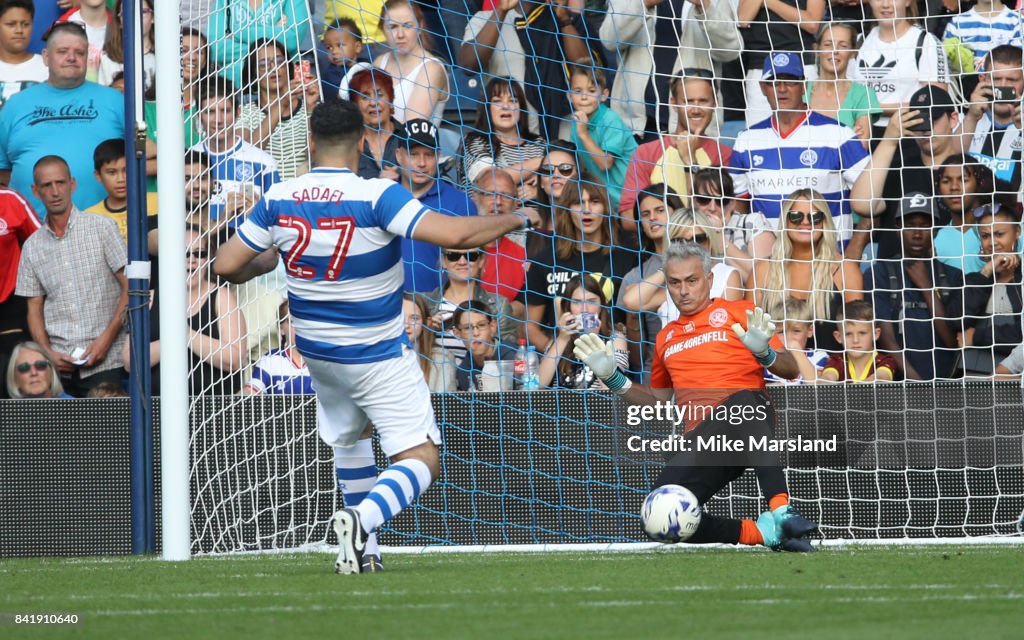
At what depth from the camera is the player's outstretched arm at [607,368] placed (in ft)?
22.8

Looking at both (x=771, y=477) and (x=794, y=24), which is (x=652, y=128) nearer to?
(x=794, y=24)

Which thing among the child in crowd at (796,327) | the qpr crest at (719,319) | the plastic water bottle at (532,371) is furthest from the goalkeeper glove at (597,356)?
the child in crowd at (796,327)

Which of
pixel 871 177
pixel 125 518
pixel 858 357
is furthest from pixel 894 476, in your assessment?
pixel 125 518

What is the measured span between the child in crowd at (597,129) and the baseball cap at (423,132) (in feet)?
3.38

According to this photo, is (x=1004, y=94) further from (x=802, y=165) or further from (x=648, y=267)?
(x=648, y=267)

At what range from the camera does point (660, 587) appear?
505 cm

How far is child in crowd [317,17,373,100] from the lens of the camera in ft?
30.9

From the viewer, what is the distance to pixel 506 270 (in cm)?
979

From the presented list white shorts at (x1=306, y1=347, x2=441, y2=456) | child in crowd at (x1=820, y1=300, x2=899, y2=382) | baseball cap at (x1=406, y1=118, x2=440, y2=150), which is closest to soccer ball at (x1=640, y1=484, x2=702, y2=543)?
white shorts at (x1=306, y1=347, x2=441, y2=456)

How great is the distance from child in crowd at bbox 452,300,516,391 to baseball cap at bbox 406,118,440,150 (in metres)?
1.16

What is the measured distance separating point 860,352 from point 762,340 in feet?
9.41

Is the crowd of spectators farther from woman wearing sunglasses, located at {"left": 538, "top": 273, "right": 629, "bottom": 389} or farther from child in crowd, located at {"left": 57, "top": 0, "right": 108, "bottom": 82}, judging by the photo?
child in crowd, located at {"left": 57, "top": 0, "right": 108, "bottom": 82}

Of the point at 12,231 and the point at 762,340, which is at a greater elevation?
the point at 12,231

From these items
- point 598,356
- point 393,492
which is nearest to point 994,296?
point 598,356
